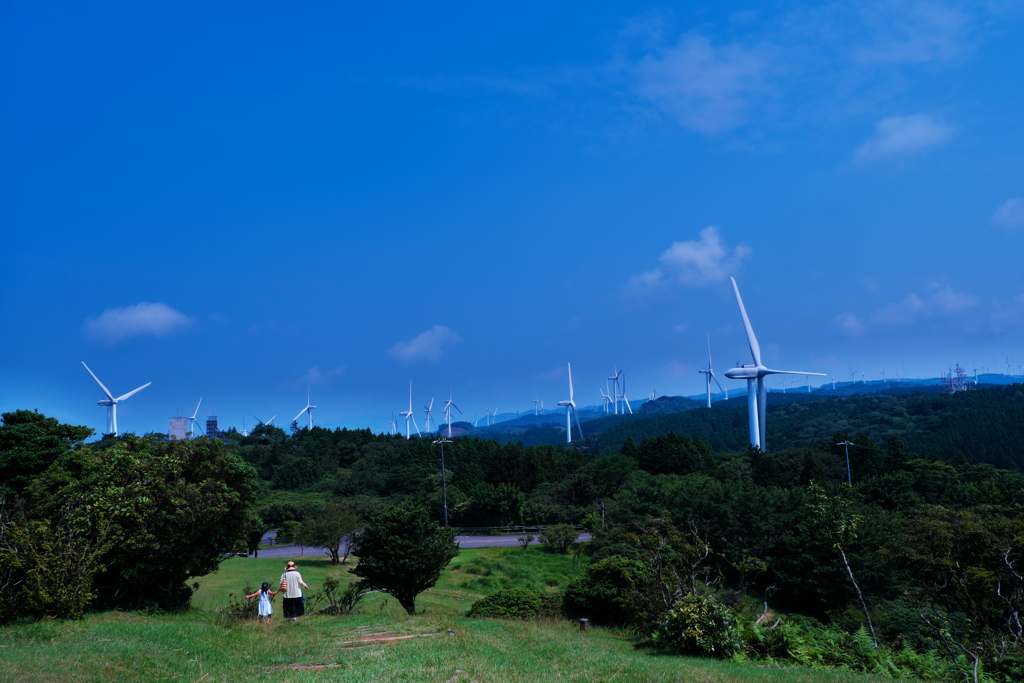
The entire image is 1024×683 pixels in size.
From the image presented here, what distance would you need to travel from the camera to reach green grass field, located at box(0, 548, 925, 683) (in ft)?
31.2

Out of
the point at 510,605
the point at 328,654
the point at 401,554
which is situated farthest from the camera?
the point at 510,605

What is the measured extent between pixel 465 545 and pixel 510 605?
34425 mm

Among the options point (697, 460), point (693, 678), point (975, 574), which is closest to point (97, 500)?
point (693, 678)

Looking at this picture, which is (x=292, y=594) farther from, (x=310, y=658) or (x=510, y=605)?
(x=510, y=605)

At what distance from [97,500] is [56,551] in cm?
224

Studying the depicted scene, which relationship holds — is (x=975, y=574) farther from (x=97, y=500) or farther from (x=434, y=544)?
(x=97, y=500)

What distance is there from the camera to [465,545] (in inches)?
2208

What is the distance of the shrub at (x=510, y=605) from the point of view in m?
22.4

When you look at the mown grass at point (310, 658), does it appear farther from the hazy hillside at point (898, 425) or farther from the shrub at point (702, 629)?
the hazy hillside at point (898, 425)

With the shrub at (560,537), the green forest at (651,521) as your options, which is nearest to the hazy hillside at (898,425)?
the green forest at (651,521)

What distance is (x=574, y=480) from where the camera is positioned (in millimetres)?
70062

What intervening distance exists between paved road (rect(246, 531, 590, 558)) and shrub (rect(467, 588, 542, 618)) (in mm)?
30010

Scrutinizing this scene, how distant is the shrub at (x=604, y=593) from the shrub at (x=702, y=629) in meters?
8.94

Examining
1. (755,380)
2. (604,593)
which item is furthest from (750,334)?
(604,593)
